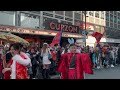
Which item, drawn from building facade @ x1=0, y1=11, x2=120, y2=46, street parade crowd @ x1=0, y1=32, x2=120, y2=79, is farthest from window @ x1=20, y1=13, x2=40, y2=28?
street parade crowd @ x1=0, y1=32, x2=120, y2=79

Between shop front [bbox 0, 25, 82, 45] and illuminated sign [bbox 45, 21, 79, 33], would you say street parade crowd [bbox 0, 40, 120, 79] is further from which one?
illuminated sign [bbox 45, 21, 79, 33]

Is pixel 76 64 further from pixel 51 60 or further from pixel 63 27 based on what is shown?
pixel 63 27

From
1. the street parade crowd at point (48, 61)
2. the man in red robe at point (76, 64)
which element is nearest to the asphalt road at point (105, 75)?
the street parade crowd at point (48, 61)

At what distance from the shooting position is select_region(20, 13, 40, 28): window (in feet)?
90.9

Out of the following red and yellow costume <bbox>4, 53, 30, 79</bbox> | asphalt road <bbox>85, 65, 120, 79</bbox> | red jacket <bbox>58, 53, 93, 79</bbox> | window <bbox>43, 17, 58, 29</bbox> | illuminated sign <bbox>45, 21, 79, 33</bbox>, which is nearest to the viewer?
red and yellow costume <bbox>4, 53, 30, 79</bbox>

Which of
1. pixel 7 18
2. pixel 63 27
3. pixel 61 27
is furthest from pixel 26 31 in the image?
pixel 63 27

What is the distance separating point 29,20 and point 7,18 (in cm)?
368

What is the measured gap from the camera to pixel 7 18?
25281 millimetres

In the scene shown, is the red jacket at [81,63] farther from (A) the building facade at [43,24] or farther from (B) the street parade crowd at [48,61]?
(A) the building facade at [43,24]

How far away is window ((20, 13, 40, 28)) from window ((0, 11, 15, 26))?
1445 millimetres

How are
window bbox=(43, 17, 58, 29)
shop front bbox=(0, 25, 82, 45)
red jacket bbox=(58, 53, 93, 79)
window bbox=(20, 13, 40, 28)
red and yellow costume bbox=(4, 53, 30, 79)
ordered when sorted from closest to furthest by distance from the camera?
red and yellow costume bbox=(4, 53, 30, 79) < red jacket bbox=(58, 53, 93, 79) < shop front bbox=(0, 25, 82, 45) < window bbox=(20, 13, 40, 28) < window bbox=(43, 17, 58, 29)

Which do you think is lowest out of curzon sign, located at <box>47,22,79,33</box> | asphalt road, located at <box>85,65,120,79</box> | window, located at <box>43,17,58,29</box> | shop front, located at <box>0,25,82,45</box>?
asphalt road, located at <box>85,65,120,79</box>
